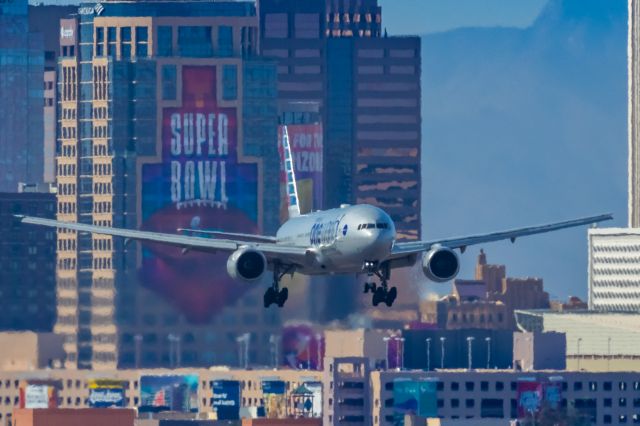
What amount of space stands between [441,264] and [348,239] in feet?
21.1

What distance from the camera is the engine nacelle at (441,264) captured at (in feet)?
617

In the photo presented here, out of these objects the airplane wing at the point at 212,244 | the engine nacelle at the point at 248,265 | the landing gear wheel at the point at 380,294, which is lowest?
the landing gear wheel at the point at 380,294

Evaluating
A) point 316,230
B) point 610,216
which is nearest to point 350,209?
point 316,230

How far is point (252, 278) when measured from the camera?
18912 centimetres

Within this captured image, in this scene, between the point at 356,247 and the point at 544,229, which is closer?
the point at 356,247

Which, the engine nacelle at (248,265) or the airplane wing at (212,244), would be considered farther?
the airplane wing at (212,244)

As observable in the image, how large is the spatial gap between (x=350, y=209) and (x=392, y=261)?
4186mm

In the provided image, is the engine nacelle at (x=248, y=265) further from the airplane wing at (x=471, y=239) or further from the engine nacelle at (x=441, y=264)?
the engine nacelle at (x=441, y=264)

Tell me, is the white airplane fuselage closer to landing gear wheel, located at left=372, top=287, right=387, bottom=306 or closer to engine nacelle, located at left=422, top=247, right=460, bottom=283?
landing gear wheel, located at left=372, top=287, right=387, bottom=306

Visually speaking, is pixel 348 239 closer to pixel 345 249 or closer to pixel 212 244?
pixel 345 249

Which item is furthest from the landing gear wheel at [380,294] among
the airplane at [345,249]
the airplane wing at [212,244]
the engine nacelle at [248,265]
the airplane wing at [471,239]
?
the engine nacelle at [248,265]

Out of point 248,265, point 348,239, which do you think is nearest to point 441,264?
point 348,239

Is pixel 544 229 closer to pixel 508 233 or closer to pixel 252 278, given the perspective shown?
pixel 508 233

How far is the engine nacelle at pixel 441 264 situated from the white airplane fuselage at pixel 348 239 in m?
3.62
